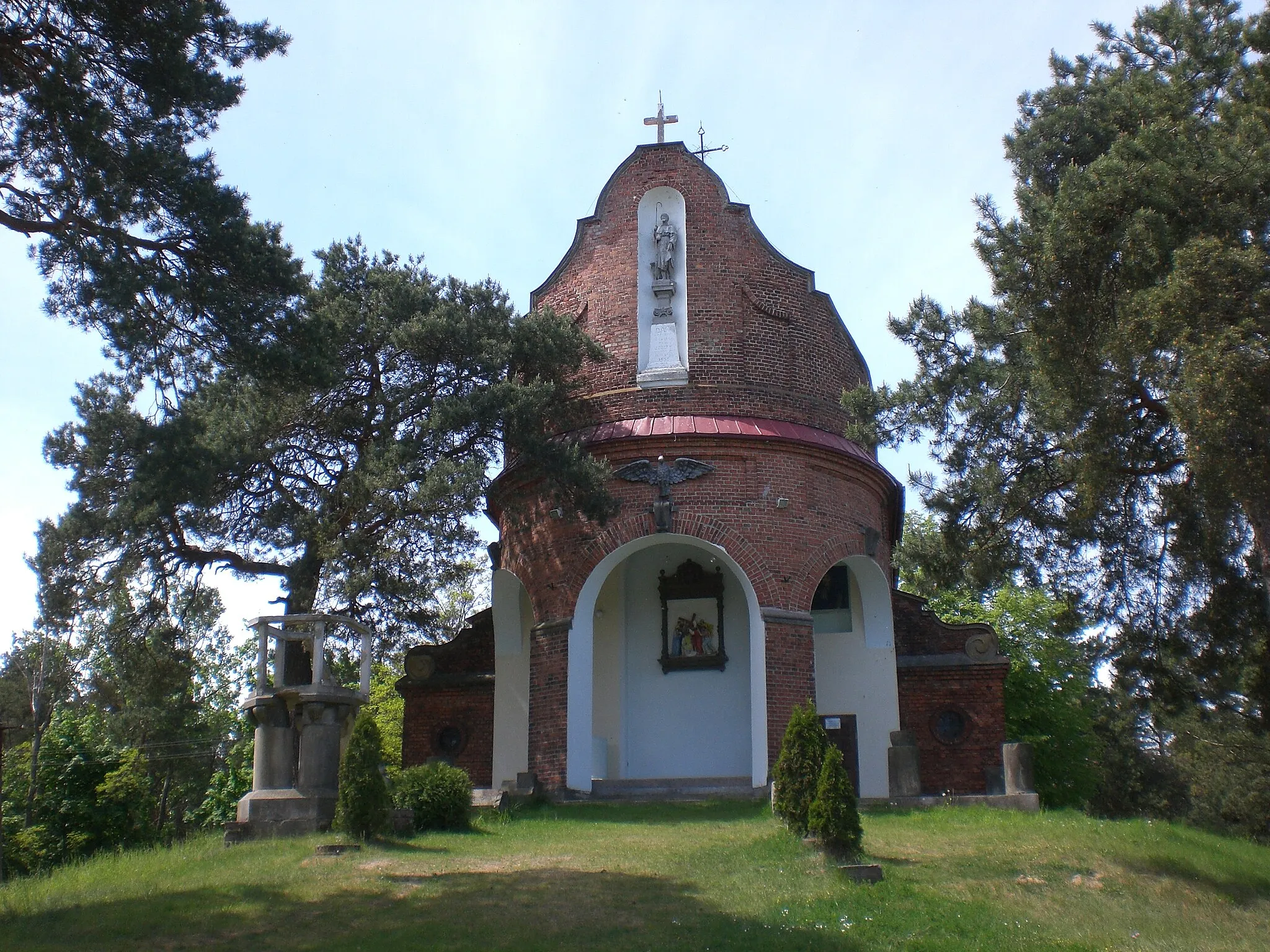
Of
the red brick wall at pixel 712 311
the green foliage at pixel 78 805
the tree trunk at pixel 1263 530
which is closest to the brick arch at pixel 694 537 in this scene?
the red brick wall at pixel 712 311

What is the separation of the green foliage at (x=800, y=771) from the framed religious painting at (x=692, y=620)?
792 cm

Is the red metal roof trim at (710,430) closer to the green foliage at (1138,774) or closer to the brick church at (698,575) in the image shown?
the brick church at (698,575)

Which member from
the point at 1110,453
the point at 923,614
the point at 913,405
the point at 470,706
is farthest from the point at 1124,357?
the point at 470,706

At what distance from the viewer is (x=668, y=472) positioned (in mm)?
18047

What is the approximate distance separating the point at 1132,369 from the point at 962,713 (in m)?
7.96

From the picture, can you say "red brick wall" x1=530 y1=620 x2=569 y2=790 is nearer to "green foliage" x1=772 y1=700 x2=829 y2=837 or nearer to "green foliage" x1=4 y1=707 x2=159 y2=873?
"green foliage" x1=772 y1=700 x2=829 y2=837

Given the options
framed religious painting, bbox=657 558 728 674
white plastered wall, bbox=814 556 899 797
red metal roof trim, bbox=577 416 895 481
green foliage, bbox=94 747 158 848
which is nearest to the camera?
red metal roof trim, bbox=577 416 895 481

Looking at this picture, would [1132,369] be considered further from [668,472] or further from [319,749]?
[319,749]

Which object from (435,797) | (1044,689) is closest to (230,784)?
(1044,689)

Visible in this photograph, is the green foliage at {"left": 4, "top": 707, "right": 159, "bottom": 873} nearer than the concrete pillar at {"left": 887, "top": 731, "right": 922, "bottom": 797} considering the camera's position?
No

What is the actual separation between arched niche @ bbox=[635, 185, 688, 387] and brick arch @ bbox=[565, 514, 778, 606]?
2.39 metres

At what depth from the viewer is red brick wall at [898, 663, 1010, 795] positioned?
18938 mm

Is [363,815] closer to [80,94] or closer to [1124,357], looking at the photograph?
[80,94]

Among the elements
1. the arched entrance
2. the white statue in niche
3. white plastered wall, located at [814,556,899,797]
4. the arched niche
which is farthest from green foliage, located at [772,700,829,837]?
the white statue in niche
